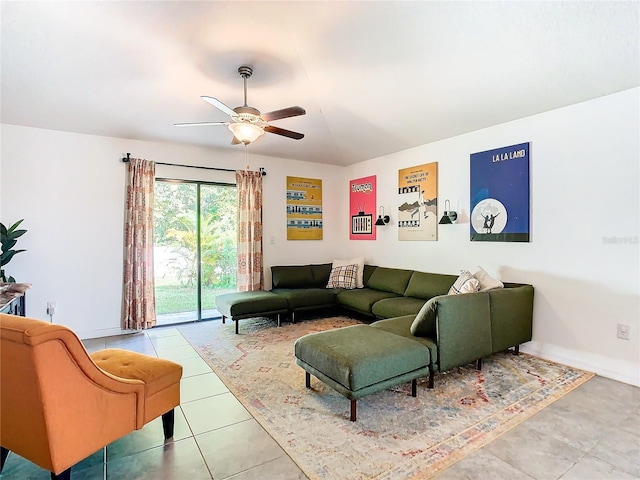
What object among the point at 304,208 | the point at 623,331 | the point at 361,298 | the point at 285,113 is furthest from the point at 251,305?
the point at 623,331

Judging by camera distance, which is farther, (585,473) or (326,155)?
(326,155)

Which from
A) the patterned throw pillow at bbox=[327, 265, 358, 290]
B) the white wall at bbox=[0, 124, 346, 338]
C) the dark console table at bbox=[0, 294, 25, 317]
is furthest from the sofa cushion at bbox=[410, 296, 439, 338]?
the white wall at bbox=[0, 124, 346, 338]

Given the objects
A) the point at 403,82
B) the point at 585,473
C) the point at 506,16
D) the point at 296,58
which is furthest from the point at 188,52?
the point at 585,473

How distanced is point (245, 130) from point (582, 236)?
3343 mm

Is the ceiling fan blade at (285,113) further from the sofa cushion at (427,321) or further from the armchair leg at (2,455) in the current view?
the armchair leg at (2,455)

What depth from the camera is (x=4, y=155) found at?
384cm

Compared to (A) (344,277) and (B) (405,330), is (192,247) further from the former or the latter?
(B) (405,330)

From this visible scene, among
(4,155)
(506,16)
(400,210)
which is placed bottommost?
(400,210)

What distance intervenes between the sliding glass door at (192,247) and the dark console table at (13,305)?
1.53 m

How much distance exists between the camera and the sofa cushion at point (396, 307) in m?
3.91

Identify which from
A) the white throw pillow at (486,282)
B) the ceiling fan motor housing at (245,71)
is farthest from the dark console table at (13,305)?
the white throw pillow at (486,282)

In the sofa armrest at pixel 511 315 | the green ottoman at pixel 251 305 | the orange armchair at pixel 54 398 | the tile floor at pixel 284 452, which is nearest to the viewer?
the orange armchair at pixel 54 398

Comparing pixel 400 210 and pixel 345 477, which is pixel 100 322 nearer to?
pixel 345 477

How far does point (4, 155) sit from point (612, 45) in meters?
6.03
